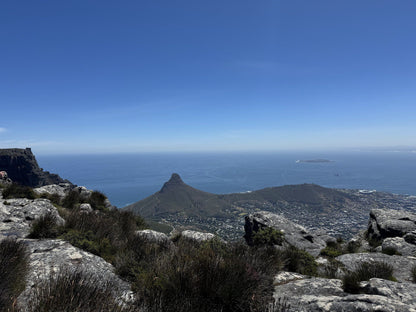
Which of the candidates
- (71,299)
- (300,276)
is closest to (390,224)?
(300,276)

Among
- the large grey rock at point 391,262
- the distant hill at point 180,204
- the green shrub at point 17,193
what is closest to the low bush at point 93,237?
the large grey rock at point 391,262

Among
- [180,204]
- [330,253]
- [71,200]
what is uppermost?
[71,200]

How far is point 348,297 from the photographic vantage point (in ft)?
9.30

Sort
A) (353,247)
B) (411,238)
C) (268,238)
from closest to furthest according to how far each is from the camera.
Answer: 1. (268,238)
2. (411,238)
3. (353,247)

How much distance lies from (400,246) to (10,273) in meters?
13.1

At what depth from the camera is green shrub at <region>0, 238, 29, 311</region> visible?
2.33m

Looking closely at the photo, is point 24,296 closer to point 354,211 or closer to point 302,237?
point 302,237

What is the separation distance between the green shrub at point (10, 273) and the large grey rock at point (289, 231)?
9.78 metres

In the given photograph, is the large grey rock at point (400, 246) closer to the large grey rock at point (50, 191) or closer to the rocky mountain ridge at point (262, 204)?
the large grey rock at point (50, 191)

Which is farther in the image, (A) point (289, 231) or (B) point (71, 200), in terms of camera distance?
(B) point (71, 200)

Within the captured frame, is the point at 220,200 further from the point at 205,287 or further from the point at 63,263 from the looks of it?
the point at 205,287

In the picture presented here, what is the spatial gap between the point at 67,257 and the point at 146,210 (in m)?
102

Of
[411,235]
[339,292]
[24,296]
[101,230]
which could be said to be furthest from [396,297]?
[411,235]

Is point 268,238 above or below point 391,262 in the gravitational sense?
below
